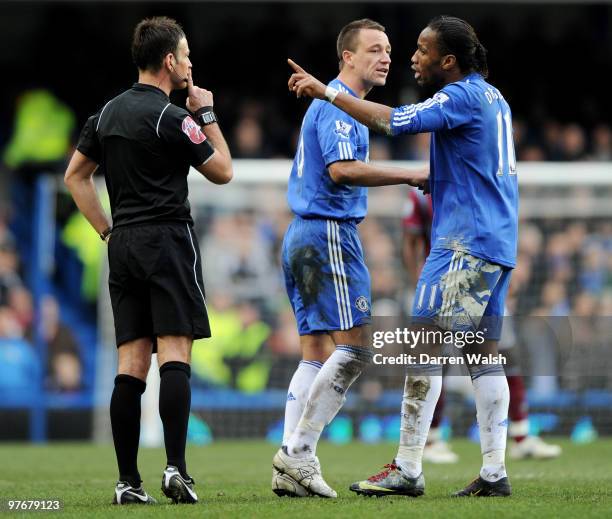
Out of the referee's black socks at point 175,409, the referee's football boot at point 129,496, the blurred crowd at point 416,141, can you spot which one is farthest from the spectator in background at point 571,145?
the referee's football boot at point 129,496

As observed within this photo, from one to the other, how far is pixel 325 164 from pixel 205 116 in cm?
67

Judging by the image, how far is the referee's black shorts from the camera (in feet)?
18.7

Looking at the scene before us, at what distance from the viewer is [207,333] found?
584 cm

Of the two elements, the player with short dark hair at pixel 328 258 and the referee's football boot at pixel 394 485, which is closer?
the referee's football boot at pixel 394 485

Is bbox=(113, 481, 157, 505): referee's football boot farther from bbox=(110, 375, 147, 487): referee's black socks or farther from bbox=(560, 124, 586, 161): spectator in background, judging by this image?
bbox=(560, 124, 586, 161): spectator in background

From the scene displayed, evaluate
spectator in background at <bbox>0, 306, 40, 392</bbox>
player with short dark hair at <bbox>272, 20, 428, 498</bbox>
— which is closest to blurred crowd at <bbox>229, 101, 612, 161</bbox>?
spectator in background at <bbox>0, 306, 40, 392</bbox>

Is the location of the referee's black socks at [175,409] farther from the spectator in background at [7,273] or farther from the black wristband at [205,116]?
the spectator in background at [7,273]

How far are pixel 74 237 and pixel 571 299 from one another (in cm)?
639

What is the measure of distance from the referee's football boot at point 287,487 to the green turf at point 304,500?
0.28 ft

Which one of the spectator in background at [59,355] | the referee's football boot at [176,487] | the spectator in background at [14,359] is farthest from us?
the spectator in background at [14,359]

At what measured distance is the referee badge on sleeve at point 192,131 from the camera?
5676 mm

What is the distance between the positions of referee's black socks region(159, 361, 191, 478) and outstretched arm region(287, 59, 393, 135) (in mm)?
1413

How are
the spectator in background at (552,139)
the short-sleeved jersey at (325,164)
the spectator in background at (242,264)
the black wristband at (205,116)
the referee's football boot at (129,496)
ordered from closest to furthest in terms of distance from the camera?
the referee's football boot at (129,496) → the black wristband at (205,116) → the short-sleeved jersey at (325,164) → the spectator in background at (242,264) → the spectator in background at (552,139)

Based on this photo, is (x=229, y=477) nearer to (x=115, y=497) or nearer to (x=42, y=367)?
(x=115, y=497)
